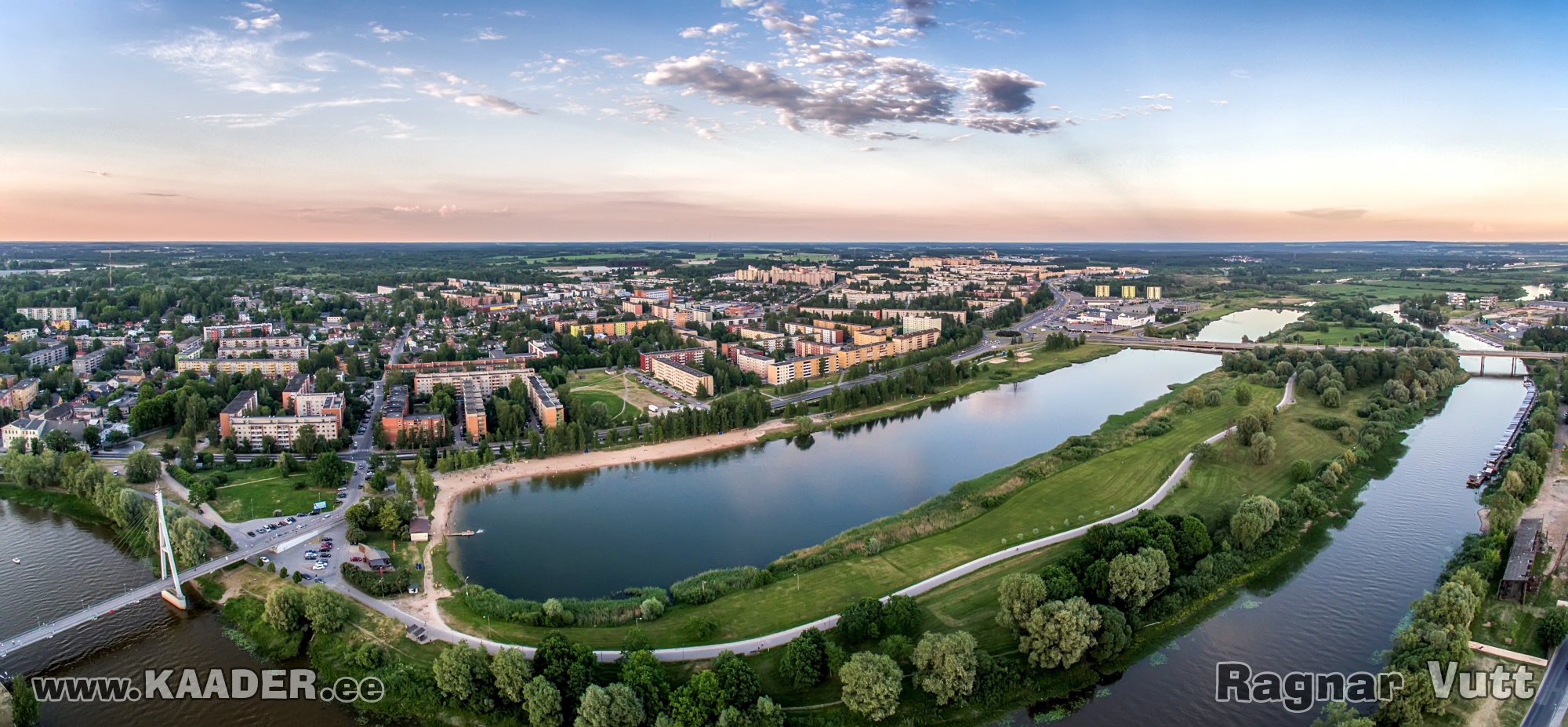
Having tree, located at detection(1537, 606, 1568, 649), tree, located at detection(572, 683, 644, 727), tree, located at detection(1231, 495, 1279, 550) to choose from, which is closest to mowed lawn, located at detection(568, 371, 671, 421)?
tree, located at detection(572, 683, 644, 727)

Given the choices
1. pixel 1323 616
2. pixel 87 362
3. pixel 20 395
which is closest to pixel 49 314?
pixel 87 362

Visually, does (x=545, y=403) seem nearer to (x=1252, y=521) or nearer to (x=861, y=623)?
(x=861, y=623)

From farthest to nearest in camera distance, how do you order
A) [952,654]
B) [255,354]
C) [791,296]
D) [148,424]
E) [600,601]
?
[791,296] → [255,354] → [148,424] → [600,601] → [952,654]

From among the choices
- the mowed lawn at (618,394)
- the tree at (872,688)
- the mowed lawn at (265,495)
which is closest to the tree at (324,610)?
the mowed lawn at (265,495)

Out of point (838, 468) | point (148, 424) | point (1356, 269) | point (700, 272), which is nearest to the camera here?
point (838, 468)

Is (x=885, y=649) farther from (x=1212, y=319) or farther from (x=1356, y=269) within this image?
(x=1356, y=269)

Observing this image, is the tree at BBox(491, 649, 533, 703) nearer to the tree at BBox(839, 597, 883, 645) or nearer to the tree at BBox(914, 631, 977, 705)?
the tree at BBox(839, 597, 883, 645)

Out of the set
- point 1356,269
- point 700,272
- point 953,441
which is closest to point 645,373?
point 953,441
